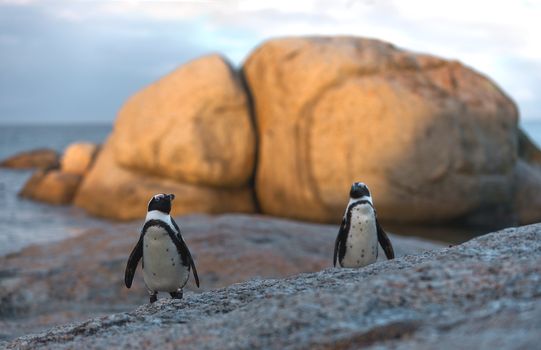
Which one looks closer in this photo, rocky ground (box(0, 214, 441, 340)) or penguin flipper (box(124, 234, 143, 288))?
penguin flipper (box(124, 234, 143, 288))

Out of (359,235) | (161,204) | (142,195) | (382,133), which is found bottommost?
(142,195)

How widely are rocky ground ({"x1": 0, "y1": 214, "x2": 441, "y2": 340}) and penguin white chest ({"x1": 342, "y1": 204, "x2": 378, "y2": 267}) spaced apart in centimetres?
191

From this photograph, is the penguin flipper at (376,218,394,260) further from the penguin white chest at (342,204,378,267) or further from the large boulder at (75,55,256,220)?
the large boulder at (75,55,256,220)

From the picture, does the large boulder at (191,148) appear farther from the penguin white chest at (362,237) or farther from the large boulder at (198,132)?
the penguin white chest at (362,237)

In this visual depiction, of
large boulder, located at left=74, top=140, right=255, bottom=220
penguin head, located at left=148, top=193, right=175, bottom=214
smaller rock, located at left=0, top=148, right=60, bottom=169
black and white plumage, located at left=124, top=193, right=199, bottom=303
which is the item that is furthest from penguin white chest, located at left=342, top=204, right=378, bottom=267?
→ smaller rock, located at left=0, top=148, right=60, bottom=169

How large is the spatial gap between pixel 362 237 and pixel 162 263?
152 cm

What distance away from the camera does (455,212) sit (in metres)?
12.3

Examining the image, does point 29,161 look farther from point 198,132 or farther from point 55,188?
point 198,132

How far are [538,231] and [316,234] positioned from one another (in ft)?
17.1

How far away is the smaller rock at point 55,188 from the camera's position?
15683mm

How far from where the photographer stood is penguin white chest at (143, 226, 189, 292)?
404cm

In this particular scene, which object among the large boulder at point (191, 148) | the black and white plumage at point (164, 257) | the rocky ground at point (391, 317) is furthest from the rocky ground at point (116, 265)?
the large boulder at point (191, 148)

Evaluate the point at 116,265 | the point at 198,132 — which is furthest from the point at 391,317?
the point at 198,132

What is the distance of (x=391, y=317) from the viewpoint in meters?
2.04
